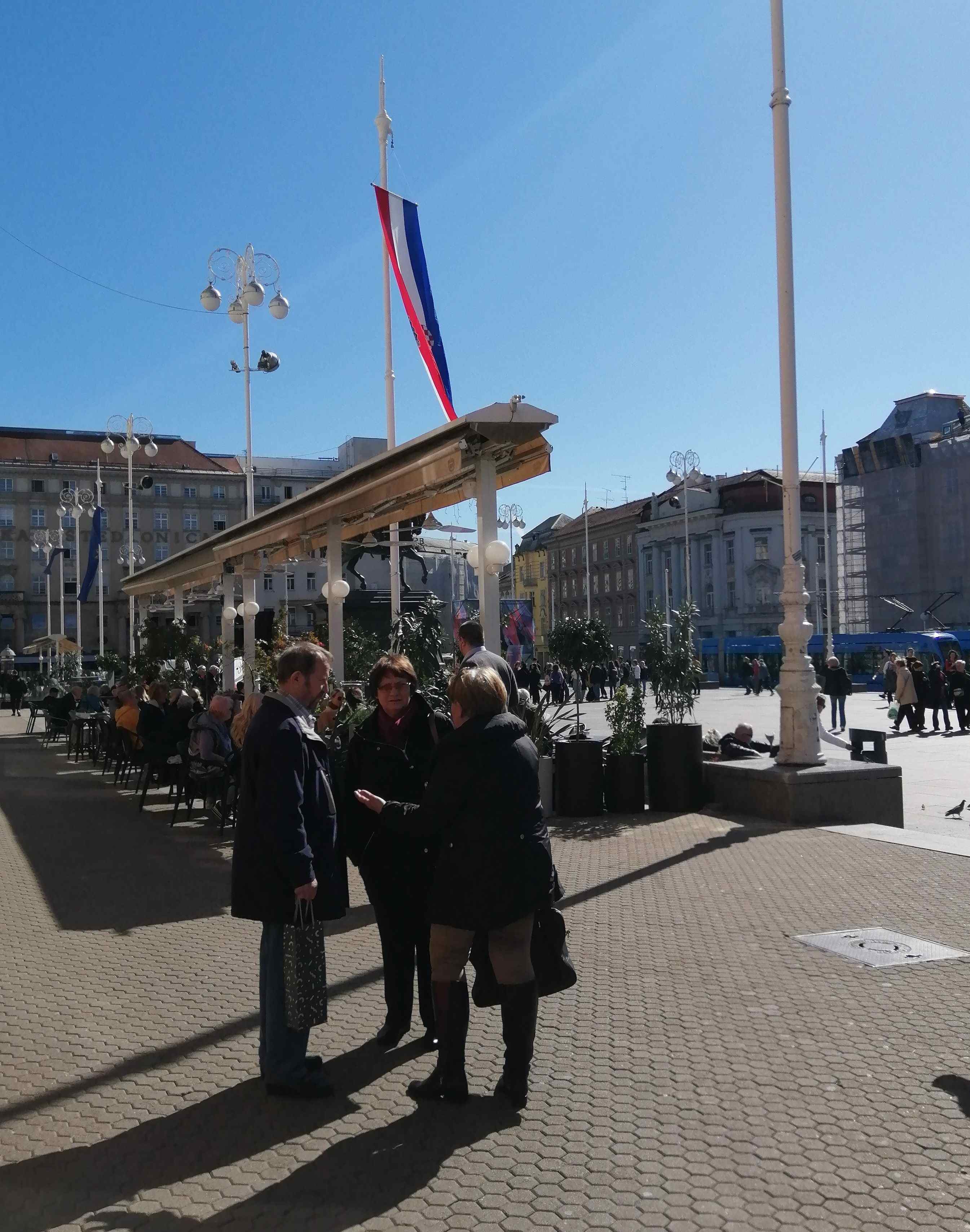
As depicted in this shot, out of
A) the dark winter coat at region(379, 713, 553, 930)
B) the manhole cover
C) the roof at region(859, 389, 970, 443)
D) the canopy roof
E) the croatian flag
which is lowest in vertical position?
the manhole cover

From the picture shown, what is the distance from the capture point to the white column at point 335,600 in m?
15.4

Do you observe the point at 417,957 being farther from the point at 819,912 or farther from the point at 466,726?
the point at 819,912

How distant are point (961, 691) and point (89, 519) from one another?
283ft

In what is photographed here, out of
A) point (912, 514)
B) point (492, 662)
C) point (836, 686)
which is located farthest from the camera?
point (912, 514)

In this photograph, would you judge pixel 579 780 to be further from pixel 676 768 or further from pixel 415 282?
pixel 415 282

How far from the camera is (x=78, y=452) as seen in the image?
10662 centimetres

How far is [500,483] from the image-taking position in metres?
12.6

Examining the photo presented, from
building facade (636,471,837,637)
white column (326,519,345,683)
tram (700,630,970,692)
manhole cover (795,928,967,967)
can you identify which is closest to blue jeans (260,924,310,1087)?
manhole cover (795,928,967,967)

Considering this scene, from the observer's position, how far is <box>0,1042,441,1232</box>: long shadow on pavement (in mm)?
3900

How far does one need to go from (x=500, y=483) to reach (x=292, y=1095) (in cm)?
848

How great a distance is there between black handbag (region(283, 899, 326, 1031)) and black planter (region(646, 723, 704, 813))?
795cm

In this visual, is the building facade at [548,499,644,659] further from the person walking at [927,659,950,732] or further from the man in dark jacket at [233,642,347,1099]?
the man in dark jacket at [233,642,347,1099]

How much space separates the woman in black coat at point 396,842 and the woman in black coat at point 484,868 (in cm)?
64

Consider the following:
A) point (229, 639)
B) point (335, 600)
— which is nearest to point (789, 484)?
point (335, 600)
